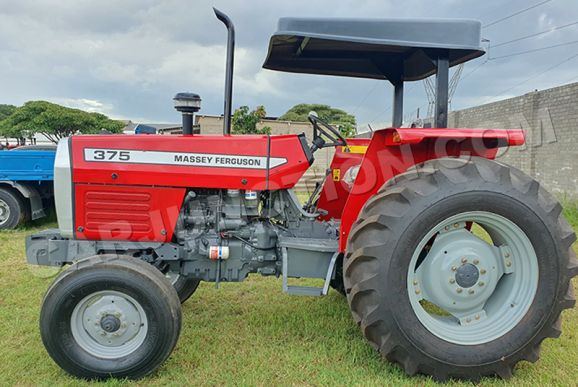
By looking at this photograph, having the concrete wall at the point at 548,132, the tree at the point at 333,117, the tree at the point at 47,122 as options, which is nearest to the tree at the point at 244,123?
the tree at the point at 333,117

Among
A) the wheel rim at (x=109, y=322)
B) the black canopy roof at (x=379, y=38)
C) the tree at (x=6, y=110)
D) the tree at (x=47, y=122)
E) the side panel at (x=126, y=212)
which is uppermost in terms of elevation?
the tree at (x=6, y=110)

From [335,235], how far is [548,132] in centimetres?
664

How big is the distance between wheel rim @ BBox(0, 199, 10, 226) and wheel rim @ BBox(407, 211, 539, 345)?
6654 mm

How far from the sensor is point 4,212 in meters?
6.87

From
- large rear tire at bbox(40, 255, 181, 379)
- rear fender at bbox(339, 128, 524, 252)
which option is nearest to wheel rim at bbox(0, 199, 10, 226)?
large rear tire at bbox(40, 255, 181, 379)

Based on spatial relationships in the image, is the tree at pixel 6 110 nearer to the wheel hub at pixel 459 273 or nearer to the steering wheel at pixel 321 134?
the steering wheel at pixel 321 134

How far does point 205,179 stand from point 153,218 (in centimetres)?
42

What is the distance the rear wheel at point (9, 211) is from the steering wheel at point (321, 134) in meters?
5.75

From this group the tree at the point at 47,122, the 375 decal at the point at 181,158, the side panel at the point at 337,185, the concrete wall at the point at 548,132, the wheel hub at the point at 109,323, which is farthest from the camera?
the tree at the point at 47,122

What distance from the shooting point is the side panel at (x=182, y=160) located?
8.93 feet

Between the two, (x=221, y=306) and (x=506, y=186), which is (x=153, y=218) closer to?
(x=221, y=306)

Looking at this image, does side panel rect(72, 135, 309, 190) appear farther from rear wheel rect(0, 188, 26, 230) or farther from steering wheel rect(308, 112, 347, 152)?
rear wheel rect(0, 188, 26, 230)

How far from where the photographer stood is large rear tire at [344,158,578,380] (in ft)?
7.64

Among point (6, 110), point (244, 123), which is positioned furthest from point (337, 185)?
point (6, 110)
